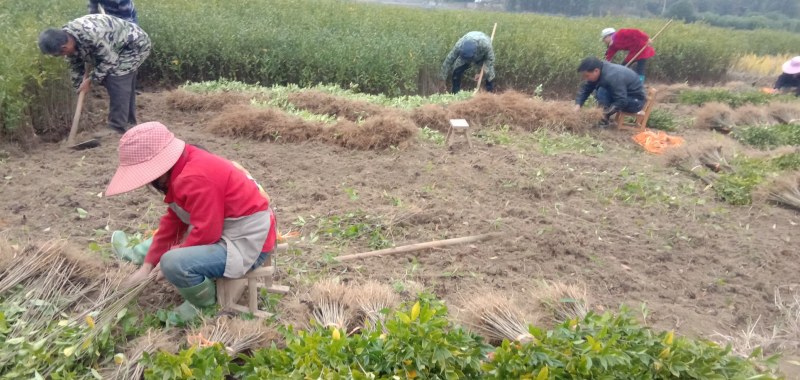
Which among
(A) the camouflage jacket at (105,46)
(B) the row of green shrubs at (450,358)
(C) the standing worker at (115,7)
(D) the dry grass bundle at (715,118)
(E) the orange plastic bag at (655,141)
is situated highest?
(C) the standing worker at (115,7)

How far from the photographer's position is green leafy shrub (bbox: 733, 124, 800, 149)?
317 inches

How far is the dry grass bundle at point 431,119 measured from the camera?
23.8 ft

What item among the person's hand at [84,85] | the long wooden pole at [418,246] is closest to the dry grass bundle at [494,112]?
the long wooden pole at [418,246]

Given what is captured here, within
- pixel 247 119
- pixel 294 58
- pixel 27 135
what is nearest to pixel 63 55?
pixel 27 135

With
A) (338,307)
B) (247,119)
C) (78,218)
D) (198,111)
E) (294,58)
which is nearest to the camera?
(338,307)

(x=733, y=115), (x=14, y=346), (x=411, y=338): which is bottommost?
(x=733, y=115)

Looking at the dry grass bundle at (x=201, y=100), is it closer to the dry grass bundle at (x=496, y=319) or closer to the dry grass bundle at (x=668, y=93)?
the dry grass bundle at (x=496, y=319)

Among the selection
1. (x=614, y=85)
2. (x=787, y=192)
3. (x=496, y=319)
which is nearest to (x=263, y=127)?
(x=496, y=319)

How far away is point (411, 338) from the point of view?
95.5 inches

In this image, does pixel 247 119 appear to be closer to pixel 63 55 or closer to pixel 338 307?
pixel 63 55

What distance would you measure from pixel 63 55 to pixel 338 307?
422 cm

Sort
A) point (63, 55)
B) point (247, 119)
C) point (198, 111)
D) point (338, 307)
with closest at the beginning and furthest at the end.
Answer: point (338, 307) < point (63, 55) < point (247, 119) < point (198, 111)

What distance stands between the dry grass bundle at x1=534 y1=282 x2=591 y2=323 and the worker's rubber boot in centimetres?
173

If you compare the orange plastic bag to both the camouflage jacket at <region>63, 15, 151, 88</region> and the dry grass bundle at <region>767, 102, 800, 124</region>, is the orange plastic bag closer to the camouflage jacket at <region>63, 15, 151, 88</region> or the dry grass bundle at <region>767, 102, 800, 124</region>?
the dry grass bundle at <region>767, 102, 800, 124</region>
